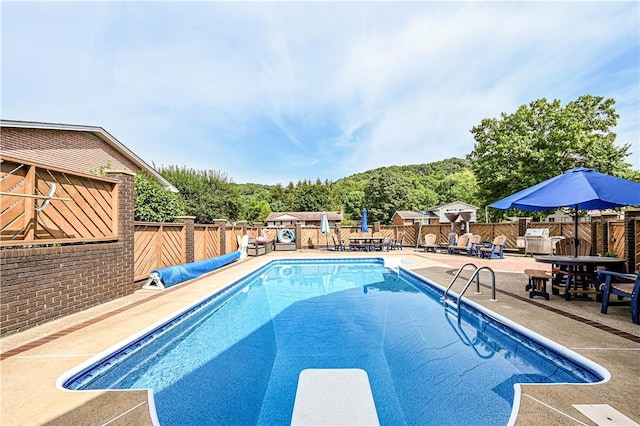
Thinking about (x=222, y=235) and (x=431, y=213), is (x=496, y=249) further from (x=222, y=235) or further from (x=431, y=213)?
(x=431, y=213)

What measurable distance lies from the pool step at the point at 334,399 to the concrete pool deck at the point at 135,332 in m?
1.04

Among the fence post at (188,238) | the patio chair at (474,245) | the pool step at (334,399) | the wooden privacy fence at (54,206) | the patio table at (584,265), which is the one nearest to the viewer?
the pool step at (334,399)

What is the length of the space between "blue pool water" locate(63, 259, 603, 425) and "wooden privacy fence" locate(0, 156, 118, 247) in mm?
2032

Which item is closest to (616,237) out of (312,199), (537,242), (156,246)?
(537,242)

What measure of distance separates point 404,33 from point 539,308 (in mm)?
8483

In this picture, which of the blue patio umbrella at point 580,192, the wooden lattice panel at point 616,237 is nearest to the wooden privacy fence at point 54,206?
the blue patio umbrella at point 580,192

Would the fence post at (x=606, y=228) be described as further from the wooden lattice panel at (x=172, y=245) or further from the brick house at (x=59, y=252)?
the brick house at (x=59, y=252)

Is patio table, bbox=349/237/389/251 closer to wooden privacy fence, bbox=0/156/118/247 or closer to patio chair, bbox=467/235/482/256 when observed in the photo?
patio chair, bbox=467/235/482/256

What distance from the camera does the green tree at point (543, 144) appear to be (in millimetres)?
17844

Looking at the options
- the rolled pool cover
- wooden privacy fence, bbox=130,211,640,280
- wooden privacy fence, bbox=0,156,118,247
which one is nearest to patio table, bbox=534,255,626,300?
wooden privacy fence, bbox=130,211,640,280

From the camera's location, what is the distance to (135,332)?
3836 millimetres

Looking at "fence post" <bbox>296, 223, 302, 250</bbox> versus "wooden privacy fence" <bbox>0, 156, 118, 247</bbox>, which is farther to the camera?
"fence post" <bbox>296, 223, 302, 250</bbox>

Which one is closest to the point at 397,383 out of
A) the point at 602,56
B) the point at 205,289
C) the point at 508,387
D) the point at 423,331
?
the point at 508,387

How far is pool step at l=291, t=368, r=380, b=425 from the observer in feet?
7.57
